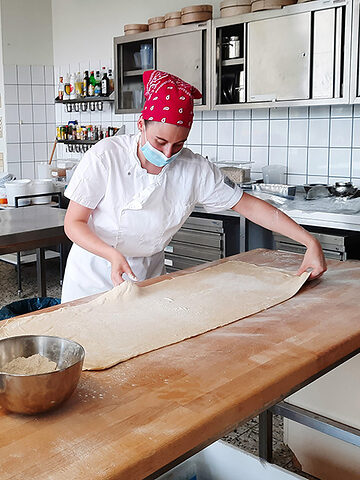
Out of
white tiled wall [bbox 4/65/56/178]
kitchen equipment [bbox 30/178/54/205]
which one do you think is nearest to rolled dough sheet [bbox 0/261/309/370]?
kitchen equipment [bbox 30/178/54/205]

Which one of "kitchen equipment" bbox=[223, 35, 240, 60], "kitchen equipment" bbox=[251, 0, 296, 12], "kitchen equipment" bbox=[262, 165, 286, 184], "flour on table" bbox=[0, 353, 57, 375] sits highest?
"kitchen equipment" bbox=[251, 0, 296, 12]

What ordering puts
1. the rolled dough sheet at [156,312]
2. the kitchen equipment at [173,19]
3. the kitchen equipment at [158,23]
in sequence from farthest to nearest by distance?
1. the kitchen equipment at [158,23]
2. the kitchen equipment at [173,19]
3. the rolled dough sheet at [156,312]

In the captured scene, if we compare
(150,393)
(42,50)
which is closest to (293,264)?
(150,393)

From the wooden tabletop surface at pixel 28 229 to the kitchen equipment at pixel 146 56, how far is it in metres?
1.54

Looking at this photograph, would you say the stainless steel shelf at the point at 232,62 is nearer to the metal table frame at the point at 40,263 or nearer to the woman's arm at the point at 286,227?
the metal table frame at the point at 40,263

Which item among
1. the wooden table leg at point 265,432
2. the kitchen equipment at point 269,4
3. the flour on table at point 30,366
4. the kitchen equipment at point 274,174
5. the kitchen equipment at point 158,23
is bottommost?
the wooden table leg at point 265,432

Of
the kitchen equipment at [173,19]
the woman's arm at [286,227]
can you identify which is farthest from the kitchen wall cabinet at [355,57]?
the woman's arm at [286,227]

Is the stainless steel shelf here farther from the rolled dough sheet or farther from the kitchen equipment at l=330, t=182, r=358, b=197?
the rolled dough sheet

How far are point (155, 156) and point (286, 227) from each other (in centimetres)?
55

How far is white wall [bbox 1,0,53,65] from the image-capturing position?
5.89 meters

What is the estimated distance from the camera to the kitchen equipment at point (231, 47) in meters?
4.12

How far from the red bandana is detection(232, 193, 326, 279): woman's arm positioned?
464 mm

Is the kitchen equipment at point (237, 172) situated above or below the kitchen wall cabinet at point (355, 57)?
below

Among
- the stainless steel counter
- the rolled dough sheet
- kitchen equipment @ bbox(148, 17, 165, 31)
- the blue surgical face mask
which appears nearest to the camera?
the rolled dough sheet
